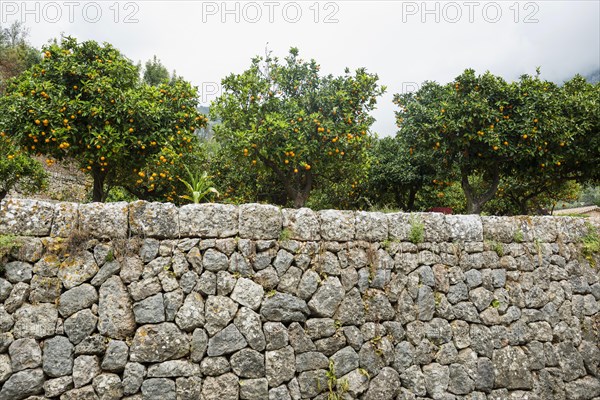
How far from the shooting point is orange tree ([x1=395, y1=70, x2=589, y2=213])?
8.97 m

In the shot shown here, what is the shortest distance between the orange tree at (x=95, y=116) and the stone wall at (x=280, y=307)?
296 cm

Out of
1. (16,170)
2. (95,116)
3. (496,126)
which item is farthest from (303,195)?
(16,170)

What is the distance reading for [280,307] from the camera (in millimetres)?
4641

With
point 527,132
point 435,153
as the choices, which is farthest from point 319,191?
point 527,132

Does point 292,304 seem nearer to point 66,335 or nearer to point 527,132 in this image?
point 66,335

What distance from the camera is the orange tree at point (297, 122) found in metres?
8.27

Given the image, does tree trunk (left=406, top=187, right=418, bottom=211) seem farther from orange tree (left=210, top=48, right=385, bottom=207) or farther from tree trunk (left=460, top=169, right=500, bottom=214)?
orange tree (left=210, top=48, right=385, bottom=207)

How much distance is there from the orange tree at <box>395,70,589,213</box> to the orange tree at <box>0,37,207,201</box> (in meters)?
5.71

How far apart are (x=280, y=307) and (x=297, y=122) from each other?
482 cm

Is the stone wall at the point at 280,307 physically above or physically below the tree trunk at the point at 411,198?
below

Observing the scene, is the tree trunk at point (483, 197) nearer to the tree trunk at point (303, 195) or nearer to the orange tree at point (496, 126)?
the orange tree at point (496, 126)

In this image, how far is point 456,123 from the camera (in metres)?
9.14

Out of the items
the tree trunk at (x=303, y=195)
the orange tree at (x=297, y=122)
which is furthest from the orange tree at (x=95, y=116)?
the tree trunk at (x=303, y=195)

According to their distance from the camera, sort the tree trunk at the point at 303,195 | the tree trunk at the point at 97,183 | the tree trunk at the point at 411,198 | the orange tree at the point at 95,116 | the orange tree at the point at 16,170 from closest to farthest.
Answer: the orange tree at the point at 95,116
the tree trunk at the point at 97,183
the tree trunk at the point at 303,195
the orange tree at the point at 16,170
the tree trunk at the point at 411,198
